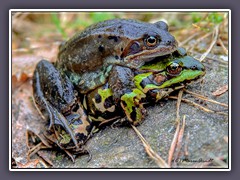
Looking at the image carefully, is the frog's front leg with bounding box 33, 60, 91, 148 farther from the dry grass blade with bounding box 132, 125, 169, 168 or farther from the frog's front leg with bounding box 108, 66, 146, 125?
the dry grass blade with bounding box 132, 125, 169, 168

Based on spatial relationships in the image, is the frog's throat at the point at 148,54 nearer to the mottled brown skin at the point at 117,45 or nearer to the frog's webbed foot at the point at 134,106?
the mottled brown skin at the point at 117,45

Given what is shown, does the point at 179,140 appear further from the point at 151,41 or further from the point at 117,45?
the point at 117,45

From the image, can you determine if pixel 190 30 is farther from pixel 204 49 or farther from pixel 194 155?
pixel 194 155

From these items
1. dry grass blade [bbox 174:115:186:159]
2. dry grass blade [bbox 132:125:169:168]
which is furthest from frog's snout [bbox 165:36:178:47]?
dry grass blade [bbox 132:125:169:168]

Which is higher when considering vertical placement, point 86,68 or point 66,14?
point 66,14

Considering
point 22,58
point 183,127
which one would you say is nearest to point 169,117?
point 183,127

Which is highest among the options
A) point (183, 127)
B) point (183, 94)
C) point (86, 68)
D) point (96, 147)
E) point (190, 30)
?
point (190, 30)

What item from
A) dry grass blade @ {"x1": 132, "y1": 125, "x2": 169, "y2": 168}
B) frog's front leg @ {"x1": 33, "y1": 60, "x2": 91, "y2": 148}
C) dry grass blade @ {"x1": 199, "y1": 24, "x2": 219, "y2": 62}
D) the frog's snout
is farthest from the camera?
dry grass blade @ {"x1": 199, "y1": 24, "x2": 219, "y2": 62}
